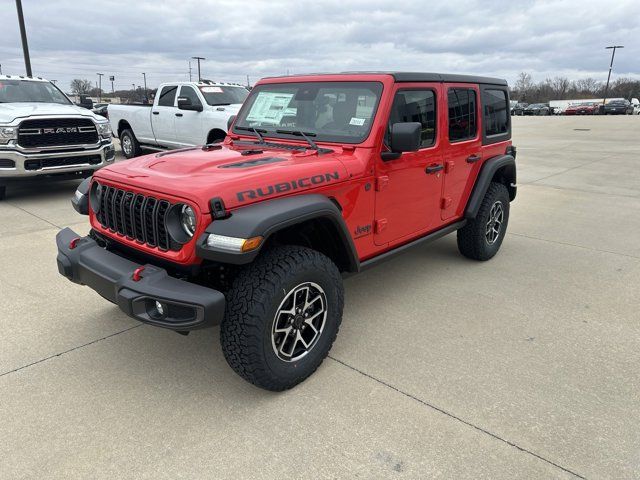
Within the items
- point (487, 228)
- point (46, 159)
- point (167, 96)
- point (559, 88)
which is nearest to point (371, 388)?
point (487, 228)

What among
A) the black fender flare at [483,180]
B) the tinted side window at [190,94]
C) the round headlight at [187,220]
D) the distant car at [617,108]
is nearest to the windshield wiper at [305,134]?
the round headlight at [187,220]

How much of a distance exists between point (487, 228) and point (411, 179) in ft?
5.55

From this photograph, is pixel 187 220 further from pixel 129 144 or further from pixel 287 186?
pixel 129 144

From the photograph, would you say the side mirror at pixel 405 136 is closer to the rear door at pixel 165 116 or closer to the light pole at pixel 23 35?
the rear door at pixel 165 116

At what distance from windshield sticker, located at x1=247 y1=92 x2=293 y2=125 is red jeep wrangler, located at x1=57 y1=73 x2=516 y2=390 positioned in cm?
1

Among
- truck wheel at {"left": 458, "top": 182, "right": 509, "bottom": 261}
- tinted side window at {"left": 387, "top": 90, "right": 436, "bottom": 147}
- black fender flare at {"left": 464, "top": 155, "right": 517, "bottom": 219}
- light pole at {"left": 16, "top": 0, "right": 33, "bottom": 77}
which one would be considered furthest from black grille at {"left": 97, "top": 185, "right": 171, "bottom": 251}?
light pole at {"left": 16, "top": 0, "right": 33, "bottom": 77}

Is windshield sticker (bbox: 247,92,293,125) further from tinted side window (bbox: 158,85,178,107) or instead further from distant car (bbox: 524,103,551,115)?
distant car (bbox: 524,103,551,115)

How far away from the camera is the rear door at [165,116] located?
412 inches


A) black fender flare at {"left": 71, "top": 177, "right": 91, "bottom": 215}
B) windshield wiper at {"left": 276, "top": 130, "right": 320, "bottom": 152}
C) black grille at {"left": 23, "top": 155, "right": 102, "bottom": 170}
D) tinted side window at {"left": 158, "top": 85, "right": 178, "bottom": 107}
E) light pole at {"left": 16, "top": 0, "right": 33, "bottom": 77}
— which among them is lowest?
black grille at {"left": 23, "top": 155, "right": 102, "bottom": 170}

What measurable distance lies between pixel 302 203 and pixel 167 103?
9.22m

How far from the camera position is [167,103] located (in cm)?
1073

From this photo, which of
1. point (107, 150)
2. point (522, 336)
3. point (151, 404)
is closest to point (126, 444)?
point (151, 404)

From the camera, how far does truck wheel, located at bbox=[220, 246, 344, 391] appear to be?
2.45 meters

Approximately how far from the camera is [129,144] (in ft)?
39.9
